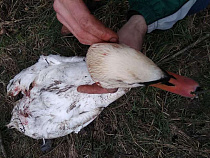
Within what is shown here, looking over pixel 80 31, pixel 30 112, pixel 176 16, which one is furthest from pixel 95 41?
pixel 30 112

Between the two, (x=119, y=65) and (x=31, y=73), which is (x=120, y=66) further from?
(x=31, y=73)

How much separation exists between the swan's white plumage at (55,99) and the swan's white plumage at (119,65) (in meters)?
0.90

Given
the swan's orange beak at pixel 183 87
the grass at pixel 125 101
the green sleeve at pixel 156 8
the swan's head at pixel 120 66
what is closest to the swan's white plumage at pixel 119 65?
the swan's head at pixel 120 66

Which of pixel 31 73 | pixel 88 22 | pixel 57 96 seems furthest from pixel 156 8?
pixel 31 73

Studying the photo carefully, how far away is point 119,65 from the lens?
1077mm

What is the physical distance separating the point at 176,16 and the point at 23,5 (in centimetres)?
232

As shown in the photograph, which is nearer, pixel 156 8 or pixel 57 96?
pixel 156 8

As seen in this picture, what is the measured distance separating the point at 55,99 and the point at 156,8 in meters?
1.38

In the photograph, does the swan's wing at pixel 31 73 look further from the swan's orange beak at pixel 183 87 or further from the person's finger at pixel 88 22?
the person's finger at pixel 88 22

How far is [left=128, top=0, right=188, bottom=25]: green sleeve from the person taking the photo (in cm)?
198

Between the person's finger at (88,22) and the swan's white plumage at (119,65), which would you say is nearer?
the swan's white plumage at (119,65)

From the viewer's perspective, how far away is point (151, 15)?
6.67ft

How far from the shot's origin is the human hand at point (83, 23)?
1.20 metres

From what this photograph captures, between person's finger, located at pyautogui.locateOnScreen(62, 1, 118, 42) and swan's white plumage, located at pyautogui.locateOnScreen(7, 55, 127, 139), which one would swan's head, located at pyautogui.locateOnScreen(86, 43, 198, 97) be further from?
swan's white plumage, located at pyautogui.locateOnScreen(7, 55, 127, 139)
